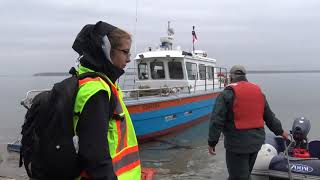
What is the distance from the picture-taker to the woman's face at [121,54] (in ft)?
6.77

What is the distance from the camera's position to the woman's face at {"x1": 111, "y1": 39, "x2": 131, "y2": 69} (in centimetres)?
206

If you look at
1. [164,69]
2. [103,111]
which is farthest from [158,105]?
[103,111]

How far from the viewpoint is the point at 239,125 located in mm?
4855

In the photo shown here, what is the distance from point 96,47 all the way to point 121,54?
0.49 ft

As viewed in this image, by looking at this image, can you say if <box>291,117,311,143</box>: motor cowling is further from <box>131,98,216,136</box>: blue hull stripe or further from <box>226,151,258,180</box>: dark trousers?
<box>131,98,216,136</box>: blue hull stripe

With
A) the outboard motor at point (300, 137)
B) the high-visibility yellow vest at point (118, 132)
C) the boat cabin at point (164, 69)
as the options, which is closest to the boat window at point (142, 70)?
the boat cabin at point (164, 69)

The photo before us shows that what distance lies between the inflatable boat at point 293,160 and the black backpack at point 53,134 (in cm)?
420

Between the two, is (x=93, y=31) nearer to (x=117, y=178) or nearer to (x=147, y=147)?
(x=117, y=178)

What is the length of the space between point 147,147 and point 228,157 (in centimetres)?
814

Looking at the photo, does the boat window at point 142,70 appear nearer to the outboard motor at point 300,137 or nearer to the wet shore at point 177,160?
the wet shore at point 177,160

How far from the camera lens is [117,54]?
2.07 metres

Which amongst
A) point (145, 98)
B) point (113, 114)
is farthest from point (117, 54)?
point (145, 98)

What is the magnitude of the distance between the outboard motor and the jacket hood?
462 centimetres

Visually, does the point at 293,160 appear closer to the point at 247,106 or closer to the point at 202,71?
the point at 247,106
